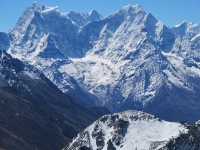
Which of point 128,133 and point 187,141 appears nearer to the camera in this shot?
point 187,141

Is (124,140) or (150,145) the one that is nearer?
(150,145)

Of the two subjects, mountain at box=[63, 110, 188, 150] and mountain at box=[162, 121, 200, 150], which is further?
mountain at box=[63, 110, 188, 150]

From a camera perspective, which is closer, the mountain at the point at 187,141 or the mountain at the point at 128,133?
the mountain at the point at 187,141

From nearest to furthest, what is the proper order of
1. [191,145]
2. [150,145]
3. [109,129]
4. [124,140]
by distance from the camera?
[191,145], [150,145], [124,140], [109,129]

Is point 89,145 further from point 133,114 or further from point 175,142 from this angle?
point 175,142

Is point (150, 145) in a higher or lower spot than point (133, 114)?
lower

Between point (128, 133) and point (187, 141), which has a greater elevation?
point (128, 133)

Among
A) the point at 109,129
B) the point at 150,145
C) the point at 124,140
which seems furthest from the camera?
the point at 109,129

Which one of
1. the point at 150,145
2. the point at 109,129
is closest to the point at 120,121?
the point at 109,129
